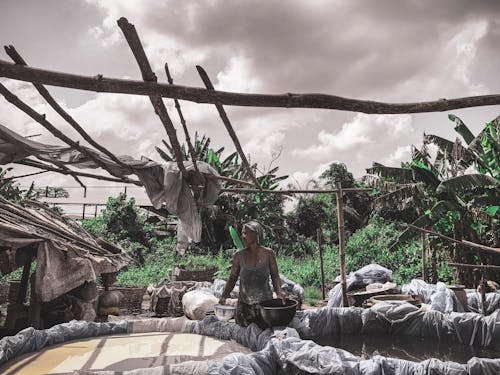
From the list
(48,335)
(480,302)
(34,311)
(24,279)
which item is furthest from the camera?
(480,302)

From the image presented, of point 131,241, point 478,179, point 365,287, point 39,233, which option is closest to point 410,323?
point 365,287

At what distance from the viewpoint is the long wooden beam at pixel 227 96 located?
7.24 ft

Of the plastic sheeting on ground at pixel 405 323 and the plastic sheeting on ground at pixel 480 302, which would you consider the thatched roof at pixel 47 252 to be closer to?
the plastic sheeting on ground at pixel 405 323

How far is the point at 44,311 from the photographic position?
567cm

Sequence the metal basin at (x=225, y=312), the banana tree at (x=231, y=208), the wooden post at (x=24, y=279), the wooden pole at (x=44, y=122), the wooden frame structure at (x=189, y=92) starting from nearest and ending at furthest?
the wooden frame structure at (x=189, y=92) → the wooden pole at (x=44, y=122) → the metal basin at (x=225, y=312) → the wooden post at (x=24, y=279) → the banana tree at (x=231, y=208)

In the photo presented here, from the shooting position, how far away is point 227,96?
2.37m

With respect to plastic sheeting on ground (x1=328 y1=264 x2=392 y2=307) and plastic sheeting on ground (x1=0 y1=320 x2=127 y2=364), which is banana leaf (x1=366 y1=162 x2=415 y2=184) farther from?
plastic sheeting on ground (x1=0 y1=320 x2=127 y2=364)

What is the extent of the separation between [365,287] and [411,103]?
5867 mm

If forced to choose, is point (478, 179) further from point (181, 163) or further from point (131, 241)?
point (131, 241)

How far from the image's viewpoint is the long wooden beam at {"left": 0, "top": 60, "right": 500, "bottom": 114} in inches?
86.9

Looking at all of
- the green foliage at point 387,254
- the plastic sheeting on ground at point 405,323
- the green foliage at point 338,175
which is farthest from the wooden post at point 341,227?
the green foliage at point 338,175

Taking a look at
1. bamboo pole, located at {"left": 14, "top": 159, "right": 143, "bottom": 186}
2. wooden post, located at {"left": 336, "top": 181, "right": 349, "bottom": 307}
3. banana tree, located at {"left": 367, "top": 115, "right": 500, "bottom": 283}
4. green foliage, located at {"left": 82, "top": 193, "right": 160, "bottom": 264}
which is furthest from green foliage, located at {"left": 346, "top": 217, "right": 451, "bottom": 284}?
bamboo pole, located at {"left": 14, "top": 159, "right": 143, "bottom": 186}

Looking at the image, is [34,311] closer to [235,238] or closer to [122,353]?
[122,353]

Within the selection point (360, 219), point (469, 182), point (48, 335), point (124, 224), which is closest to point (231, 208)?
point (124, 224)
